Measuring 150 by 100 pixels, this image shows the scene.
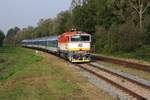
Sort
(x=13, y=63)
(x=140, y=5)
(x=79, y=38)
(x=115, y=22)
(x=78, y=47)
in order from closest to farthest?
(x=78, y=47) < (x=79, y=38) < (x=13, y=63) < (x=140, y=5) < (x=115, y=22)

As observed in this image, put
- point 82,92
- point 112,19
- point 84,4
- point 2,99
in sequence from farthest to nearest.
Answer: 1. point 84,4
2. point 112,19
3. point 82,92
4. point 2,99

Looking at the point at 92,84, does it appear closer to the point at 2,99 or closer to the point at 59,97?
the point at 59,97

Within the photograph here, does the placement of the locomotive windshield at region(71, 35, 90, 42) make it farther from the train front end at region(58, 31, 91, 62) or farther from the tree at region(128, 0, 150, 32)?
the tree at region(128, 0, 150, 32)

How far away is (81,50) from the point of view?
121ft

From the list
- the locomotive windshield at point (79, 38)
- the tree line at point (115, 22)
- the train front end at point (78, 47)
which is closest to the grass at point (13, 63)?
the train front end at point (78, 47)

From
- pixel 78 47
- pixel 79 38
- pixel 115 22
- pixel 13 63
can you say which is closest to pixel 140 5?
pixel 115 22

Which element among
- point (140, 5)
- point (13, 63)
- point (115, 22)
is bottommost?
point (13, 63)

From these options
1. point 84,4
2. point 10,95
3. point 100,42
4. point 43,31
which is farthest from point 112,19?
point 43,31

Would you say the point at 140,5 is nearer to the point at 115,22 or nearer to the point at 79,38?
the point at 115,22

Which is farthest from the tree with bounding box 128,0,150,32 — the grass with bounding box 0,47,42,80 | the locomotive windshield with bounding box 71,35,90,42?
the locomotive windshield with bounding box 71,35,90,42

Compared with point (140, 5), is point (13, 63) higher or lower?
lower

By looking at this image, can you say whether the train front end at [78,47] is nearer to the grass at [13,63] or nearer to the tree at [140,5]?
the grass at [13,63]

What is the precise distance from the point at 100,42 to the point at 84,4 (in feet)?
94.0

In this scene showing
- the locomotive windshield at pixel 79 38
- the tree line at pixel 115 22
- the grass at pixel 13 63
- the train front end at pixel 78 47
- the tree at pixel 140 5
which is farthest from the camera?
the tree at pixel 140 5
